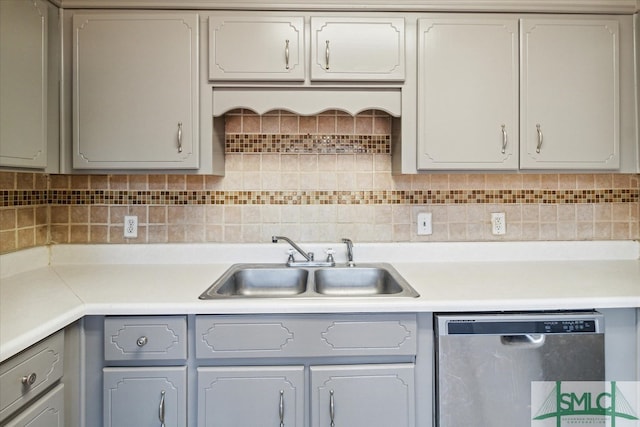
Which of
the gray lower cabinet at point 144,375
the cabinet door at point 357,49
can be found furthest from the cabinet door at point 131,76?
the gray lower cabinet at point 144,375

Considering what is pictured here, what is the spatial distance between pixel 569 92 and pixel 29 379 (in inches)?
86.6

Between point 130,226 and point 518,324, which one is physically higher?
point 130,226

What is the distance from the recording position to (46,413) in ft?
3.63

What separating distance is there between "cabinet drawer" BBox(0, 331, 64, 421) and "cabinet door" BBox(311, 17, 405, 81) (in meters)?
1.33

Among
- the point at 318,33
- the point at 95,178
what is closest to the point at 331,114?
the point at 318,33

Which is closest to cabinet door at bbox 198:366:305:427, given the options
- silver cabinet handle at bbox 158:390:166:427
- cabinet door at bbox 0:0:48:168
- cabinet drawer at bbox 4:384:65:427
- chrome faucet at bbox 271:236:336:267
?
silver cabinet handle at bbox 158:390:166:427

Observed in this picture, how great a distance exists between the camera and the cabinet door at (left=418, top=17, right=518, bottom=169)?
1653mm

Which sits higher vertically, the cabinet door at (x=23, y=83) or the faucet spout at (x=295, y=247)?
the cabinet door at (x=23, y=83)

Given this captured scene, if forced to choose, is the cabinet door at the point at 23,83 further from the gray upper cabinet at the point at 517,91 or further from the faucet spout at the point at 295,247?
the gray upper cabinet at the point at 517,91

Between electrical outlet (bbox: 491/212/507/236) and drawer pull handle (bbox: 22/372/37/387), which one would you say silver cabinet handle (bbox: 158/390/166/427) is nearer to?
drawer pull handle (bbox: 22/372/37/387)

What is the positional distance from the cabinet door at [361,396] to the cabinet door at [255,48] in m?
1.18

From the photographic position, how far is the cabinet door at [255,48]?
162cm

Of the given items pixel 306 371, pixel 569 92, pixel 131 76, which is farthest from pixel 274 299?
pixel 569 92

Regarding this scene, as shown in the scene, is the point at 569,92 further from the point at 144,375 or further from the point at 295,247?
the point at 144,375
